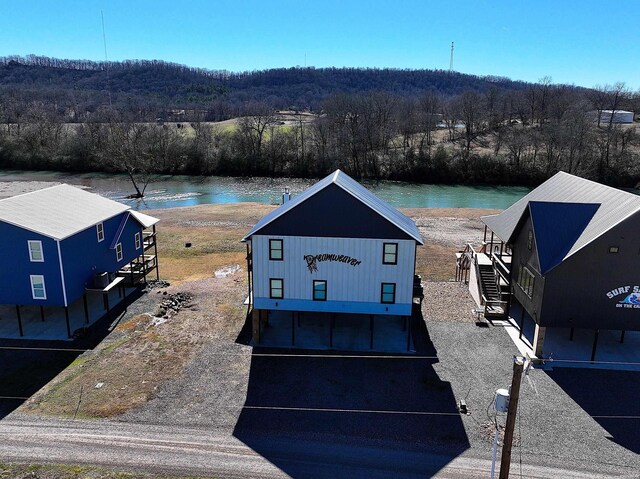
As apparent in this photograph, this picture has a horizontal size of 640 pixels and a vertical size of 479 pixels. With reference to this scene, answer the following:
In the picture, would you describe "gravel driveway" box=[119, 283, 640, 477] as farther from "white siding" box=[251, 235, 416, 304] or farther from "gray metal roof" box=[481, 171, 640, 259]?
"gray metal roof" box=[481, 171, 640, 259]

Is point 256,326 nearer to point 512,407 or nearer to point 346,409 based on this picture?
point 346,409

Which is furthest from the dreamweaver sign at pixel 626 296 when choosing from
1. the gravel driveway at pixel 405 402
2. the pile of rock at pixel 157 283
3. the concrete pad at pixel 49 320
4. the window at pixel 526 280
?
the concrete pad at pixel 49 320

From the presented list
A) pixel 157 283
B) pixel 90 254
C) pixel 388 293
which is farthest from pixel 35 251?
pixel 388 293

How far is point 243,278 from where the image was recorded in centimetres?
3170

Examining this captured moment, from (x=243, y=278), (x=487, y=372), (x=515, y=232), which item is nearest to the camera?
(x=487, y=372)

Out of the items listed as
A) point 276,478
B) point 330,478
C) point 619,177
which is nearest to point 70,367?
point 276,478

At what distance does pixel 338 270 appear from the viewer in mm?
22016

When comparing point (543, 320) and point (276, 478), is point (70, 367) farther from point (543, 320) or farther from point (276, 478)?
point (543, 320)

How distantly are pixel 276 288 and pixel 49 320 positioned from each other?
41.1 ft

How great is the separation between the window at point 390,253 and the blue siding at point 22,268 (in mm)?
15259

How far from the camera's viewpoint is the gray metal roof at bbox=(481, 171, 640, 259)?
802 inches

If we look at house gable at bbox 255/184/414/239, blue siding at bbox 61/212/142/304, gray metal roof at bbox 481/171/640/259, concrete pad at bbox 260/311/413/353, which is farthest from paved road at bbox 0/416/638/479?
gray metal roof at bbox 481/171/640/259

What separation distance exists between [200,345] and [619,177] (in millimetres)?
77204

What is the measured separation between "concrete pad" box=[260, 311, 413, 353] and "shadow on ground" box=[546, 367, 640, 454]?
7122mm
